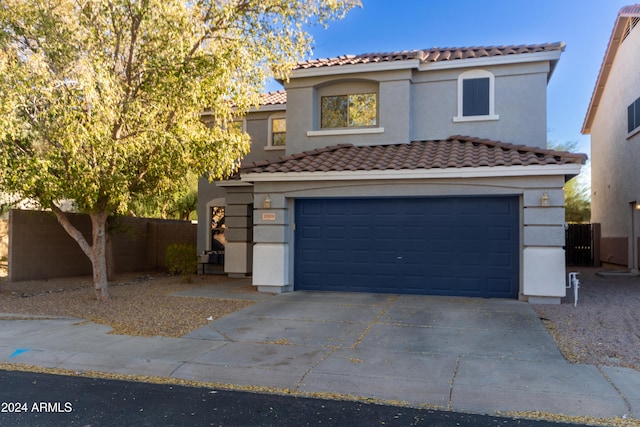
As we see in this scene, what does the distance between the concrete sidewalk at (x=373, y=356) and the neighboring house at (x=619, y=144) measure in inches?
413

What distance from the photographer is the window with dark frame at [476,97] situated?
45.1 feet

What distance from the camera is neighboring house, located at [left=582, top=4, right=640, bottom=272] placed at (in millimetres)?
17734

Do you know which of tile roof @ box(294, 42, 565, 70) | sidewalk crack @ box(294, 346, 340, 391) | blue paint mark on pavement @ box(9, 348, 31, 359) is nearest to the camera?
sidewalk crack @ box(294, 346, 340, 391)

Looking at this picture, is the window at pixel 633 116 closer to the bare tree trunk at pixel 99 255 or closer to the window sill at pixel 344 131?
the window sill at pixel 344 131

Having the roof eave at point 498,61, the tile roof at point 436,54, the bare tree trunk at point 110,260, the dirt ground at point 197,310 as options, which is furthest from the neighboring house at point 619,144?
the bare tree trunk at point 110,260

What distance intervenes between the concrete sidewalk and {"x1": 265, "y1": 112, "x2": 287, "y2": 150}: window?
808 cm

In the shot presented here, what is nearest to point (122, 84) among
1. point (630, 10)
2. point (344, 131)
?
point (344, 131)

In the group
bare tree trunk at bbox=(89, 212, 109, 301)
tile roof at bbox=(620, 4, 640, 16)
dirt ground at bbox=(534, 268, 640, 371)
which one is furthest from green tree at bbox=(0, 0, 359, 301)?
tile roof at bbox=(620, 4, 640, 16)

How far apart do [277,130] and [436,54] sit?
18.9 ft

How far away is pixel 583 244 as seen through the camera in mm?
21969

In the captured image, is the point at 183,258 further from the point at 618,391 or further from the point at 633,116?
the point at 633,116

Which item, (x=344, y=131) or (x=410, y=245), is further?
(x=344, y=131)

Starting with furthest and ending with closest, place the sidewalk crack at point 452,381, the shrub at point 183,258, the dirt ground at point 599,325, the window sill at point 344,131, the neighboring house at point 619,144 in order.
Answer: the neighboring house at point 619,144 < the shrub at point 183,258 < the window sill at point 344,131 < the dirt ground at point 599,325 < the sidewalk crack at point 452,381

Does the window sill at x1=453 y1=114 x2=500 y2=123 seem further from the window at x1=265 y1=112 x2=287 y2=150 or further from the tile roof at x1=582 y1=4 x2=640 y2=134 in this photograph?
the tile roof at x1=582 y1=4 x2=640 y2=134
